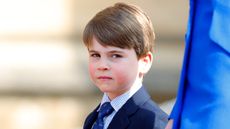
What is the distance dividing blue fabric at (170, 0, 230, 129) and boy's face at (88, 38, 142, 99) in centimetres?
54

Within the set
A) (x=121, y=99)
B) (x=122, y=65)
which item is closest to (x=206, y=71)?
(x=122, y=65)

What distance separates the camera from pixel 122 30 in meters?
3.40

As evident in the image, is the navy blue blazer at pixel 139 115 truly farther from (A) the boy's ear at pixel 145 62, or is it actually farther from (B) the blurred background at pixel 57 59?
(B) the blurred background at pixel 57 59

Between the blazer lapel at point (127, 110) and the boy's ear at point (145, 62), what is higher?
the boy's ear at point (145, 62)

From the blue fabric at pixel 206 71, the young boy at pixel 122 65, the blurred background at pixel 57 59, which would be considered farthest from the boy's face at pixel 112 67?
the blurred background at pixel 57 59

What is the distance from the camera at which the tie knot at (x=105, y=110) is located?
3.48 meters

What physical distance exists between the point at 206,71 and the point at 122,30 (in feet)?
2.29

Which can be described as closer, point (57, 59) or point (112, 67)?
point (112, 67)

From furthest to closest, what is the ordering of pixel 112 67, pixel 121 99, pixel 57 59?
1. pixel 57 59
2. pixel 121 99
3. pixel 112 67

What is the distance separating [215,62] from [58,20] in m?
4.60

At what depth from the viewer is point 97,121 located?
3521mm

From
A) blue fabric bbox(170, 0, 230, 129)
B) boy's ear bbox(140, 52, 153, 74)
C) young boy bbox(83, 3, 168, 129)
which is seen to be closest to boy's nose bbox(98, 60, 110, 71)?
Result: young boy bbox(83, 3, 168, 129)

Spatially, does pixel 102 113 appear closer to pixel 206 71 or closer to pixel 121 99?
pixel 121 99

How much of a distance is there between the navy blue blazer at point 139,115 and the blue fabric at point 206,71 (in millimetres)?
549
